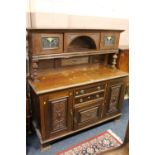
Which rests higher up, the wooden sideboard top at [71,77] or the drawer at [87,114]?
the wooden sideboard top at [71,77]

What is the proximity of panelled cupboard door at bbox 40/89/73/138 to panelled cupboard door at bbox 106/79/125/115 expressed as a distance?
1.88 ft

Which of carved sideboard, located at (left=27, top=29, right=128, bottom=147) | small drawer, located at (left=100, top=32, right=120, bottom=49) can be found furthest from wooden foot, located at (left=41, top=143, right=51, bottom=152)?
small drawer, located at (left=100, top=32, right=120, bottom=49)

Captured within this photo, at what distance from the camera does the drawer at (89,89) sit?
1.67 m

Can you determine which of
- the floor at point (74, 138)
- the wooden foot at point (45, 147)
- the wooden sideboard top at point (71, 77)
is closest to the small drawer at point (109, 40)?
the wooden sideboard top at point (71, 77)

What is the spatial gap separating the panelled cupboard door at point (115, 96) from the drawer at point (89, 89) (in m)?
0.13

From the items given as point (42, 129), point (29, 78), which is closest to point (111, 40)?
point (29, 78)

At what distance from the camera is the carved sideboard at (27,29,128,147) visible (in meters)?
1.51

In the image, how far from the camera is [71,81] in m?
1.65

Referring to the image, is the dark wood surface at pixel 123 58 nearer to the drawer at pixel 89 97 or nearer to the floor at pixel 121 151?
the drawer at pixel 89 97

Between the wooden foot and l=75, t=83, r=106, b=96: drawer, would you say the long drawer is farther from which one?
the wooden foot
